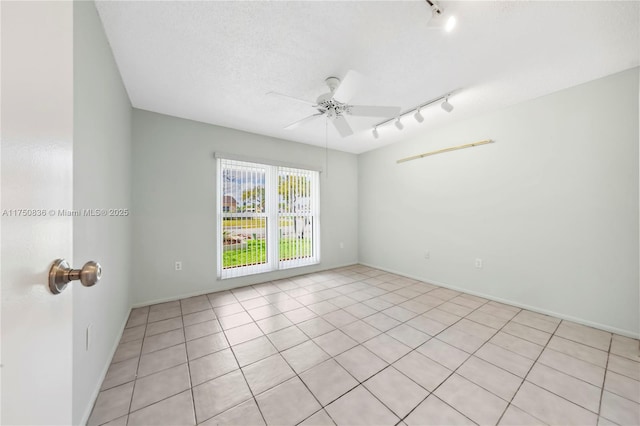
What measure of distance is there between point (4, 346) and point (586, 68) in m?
3.95

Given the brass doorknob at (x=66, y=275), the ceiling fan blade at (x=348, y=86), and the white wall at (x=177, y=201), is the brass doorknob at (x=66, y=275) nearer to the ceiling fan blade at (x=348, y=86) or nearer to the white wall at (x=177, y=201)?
the ceiling fan blade at (x=348, y=86)

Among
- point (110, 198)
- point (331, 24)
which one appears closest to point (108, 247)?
point (110, 198)

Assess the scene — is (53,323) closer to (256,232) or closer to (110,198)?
(110,198)

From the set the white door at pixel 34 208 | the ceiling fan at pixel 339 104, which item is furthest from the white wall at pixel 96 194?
the ceiling fan at pixel 339 104

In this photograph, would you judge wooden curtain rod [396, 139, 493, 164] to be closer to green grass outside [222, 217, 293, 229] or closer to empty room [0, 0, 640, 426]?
empty room [0, 0, 640, 426]

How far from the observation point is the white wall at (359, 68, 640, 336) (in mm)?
2309

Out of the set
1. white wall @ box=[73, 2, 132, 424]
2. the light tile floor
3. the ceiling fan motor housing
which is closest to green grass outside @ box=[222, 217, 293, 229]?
the light tile floor

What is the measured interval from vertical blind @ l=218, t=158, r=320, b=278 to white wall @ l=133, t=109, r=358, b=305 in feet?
0.55

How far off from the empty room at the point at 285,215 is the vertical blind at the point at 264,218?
4 centimetres

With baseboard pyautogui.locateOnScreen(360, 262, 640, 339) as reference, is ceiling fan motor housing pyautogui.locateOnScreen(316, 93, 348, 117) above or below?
above

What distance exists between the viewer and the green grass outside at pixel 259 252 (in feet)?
12.2

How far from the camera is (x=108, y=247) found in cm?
192

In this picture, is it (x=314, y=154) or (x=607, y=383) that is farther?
(x=314, y=154)

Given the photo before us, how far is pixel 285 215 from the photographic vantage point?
169 inches
